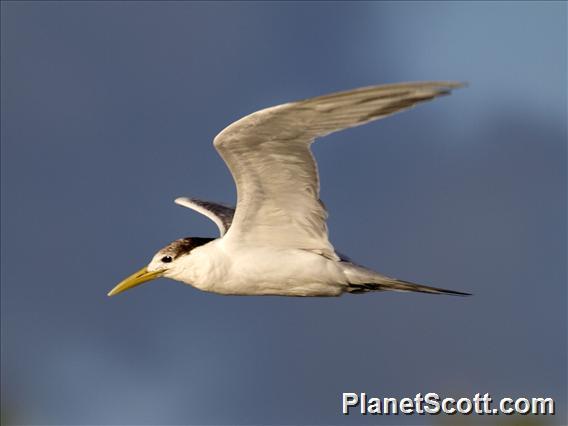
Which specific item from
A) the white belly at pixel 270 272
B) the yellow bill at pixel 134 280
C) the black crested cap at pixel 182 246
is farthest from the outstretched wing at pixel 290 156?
the yellow bill at pixel 134 280

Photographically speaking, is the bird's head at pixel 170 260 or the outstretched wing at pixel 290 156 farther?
the bird's head at pixel 170 260

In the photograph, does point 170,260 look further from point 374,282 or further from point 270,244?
point 374,282

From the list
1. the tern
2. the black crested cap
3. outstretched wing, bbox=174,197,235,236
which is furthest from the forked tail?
outstretched wing, bbox=174,197,235,236

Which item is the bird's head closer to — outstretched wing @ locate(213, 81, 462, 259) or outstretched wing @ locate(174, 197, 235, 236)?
outstretched wing @ locate(213, 81, 462, 259)

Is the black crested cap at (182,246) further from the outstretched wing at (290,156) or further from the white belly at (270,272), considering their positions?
the outstretched wing at (290,156)

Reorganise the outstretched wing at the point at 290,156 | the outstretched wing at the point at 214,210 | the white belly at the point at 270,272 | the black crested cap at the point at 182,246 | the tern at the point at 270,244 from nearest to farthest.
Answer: the outstretched wing at the point at 290,156
the tern at the point at 270,244
the white belly at the point at 270,272
the black crested cap at the point at 182,246
the outstretched wing at the point at 214,210

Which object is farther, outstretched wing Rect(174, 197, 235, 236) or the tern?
outstretched wing Rect(174, 197, 235, 236)

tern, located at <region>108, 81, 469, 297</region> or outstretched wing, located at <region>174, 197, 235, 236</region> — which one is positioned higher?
outstretched wing, located at <region>174, 197, 235, 236</region>

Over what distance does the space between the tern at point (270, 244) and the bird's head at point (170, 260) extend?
13 mm

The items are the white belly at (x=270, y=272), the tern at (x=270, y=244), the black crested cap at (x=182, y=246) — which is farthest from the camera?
the black crested cap at (x=182, y=246)

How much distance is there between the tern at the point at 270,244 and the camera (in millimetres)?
10320

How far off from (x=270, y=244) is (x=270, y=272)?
38 cm

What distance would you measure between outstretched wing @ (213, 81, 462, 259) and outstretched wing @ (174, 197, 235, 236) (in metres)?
2.16

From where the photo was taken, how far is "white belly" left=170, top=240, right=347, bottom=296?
1143 cm
